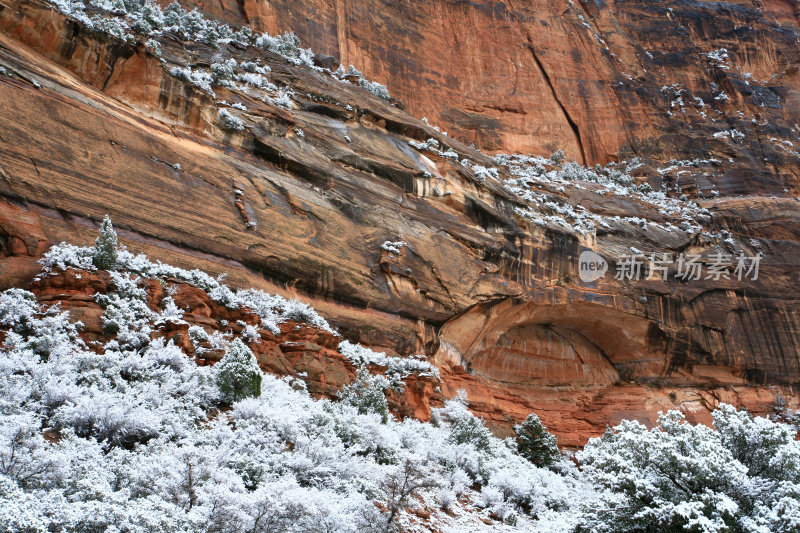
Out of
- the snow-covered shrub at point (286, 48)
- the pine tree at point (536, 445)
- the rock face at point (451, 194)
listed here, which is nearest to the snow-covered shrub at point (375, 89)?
the rock face at point (451, 194)

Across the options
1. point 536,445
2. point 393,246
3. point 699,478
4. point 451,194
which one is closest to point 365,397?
point 393,246

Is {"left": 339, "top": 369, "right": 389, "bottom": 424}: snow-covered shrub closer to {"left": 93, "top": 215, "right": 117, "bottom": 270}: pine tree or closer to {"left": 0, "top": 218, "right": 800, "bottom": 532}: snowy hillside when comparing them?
{"left": 0, "top": 218, "right": 800, "bottom": 532}: snowy hillside

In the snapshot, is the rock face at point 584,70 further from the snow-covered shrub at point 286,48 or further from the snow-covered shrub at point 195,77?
the snow-covered shrub at point 195,77

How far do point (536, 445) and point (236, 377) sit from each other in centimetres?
1052

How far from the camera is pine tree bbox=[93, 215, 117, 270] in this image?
12750 millimetres

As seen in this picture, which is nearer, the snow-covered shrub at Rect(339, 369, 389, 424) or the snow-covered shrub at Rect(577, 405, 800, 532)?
the snow-covered shrub at Rect(577, 405, 800, 532)

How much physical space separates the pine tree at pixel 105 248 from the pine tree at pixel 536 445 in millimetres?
12570

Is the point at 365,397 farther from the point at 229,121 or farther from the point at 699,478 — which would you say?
the point at 229,121

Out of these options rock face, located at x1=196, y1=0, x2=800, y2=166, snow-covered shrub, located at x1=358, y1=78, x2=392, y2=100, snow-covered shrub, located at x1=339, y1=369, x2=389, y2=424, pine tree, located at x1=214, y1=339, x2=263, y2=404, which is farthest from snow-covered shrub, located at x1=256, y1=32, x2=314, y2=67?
pine tree, located at x1=214, y1=339, x2=263, y2=404

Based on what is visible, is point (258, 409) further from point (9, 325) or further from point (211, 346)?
point (9, 325)

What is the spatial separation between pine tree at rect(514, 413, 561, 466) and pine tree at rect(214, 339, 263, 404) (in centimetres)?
990

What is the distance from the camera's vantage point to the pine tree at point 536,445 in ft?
59.7

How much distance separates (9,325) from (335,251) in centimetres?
901

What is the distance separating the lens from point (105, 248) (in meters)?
12.8
